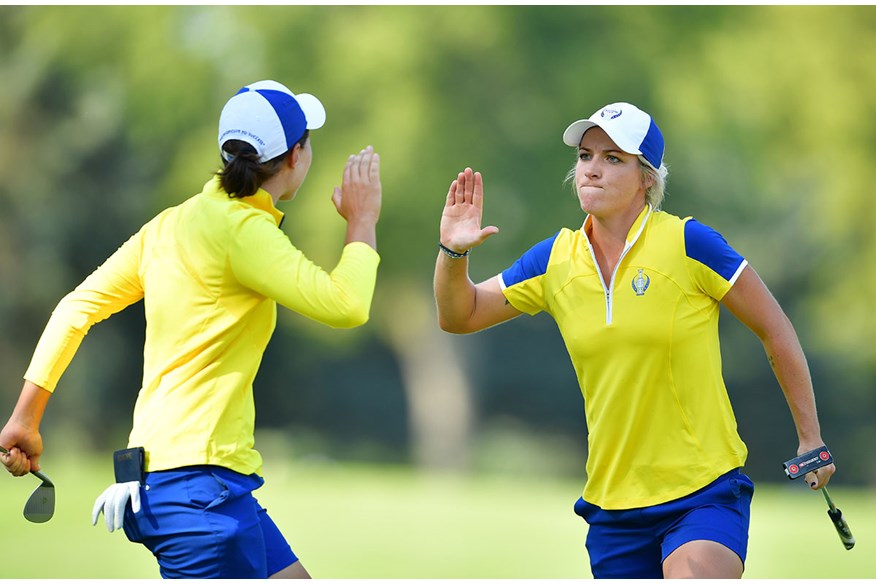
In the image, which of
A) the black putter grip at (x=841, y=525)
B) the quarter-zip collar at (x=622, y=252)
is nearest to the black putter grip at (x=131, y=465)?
the quarter-zip collar at (x=622, y=252)


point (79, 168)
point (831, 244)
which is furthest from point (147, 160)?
point (831, 244)

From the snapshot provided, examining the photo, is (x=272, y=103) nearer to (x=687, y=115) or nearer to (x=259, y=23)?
(x=687, y=115)

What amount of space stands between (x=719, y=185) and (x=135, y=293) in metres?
19.4

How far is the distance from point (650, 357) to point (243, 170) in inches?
64.1

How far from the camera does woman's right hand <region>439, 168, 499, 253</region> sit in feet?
15.5

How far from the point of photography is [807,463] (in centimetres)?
450

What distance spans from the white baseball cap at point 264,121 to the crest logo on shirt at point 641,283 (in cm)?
134

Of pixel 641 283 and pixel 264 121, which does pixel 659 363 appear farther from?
pixel 264 121

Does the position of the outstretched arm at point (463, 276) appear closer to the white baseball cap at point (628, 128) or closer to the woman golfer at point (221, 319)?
the white baseball cap at point (628, 128)

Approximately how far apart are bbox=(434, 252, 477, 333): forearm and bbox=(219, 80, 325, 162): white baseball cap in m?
0.85

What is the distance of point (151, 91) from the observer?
22438 mm

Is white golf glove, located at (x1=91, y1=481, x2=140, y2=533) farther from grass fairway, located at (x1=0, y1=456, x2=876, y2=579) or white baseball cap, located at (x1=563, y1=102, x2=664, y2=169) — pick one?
grass fairway, located at (x1=0, y1=456, x2=876, y2=579)

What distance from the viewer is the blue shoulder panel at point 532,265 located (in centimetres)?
483

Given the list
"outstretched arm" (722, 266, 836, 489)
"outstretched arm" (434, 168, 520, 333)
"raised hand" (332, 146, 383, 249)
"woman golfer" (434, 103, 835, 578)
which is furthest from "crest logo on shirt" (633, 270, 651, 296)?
"raised hand" (332, 146, 383, 249)
